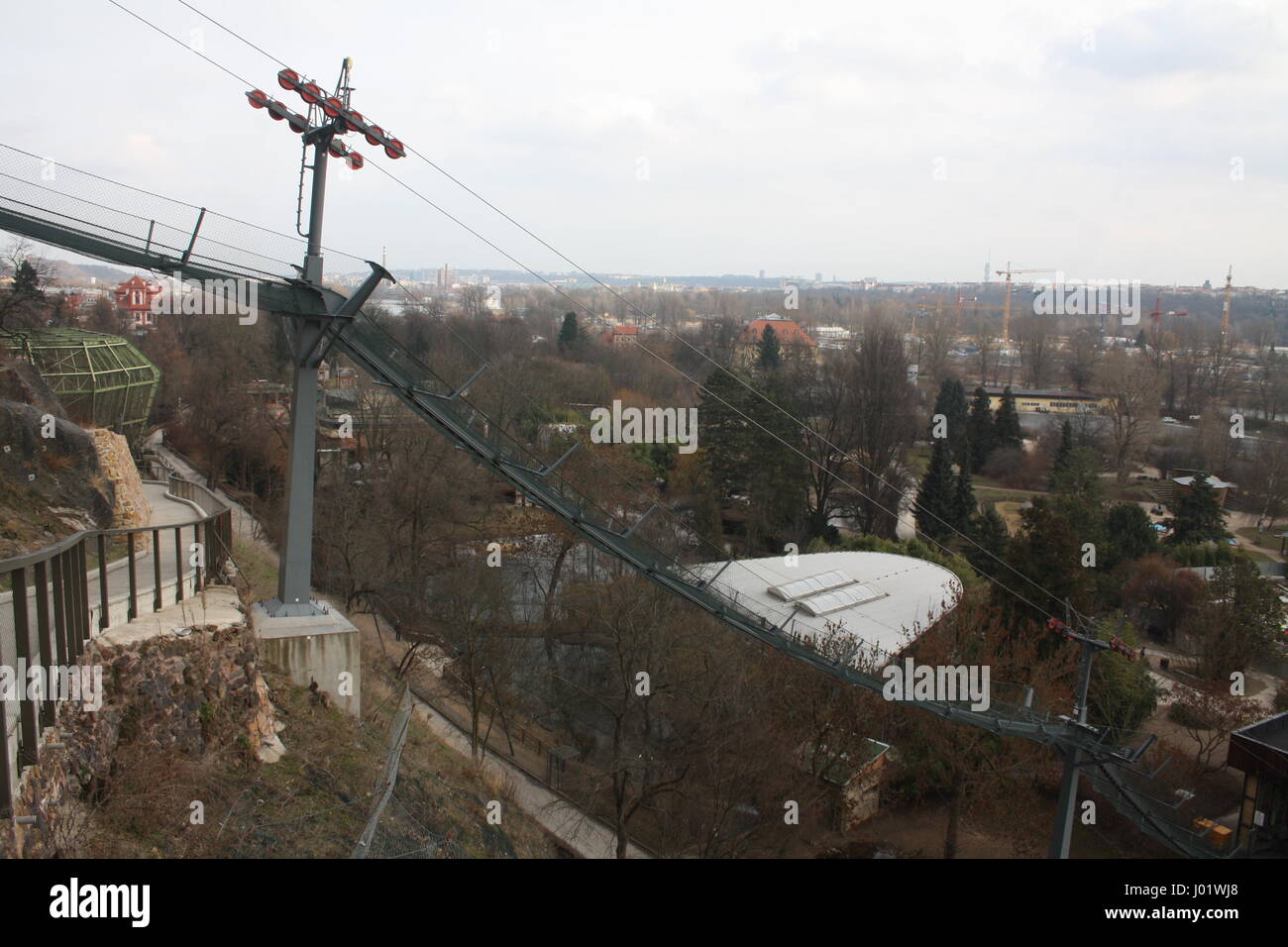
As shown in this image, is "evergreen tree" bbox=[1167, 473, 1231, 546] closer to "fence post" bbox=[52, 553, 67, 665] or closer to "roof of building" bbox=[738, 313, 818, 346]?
"roof of building" bbox=[738, 313, 818, 346]

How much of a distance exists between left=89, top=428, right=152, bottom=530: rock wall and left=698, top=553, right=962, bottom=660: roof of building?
38.5 ft

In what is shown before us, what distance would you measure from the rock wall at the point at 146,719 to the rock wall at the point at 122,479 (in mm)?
5080

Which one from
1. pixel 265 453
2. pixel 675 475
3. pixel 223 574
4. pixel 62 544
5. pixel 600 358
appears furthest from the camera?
pixel 600 358

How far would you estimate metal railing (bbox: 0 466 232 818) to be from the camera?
19.5 ft

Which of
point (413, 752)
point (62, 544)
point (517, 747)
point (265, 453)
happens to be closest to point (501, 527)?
point (265, 453)

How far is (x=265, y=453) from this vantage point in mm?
31047

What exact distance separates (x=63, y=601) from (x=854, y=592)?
2048cm

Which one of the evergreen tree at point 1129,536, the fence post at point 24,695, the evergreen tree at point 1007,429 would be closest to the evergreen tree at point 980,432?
the evergreen tree at point 1007,429

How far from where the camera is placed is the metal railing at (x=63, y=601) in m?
5.93

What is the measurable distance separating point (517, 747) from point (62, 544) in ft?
48.5

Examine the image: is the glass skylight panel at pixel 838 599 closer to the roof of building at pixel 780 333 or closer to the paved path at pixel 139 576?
the paved path at pixel 139 576

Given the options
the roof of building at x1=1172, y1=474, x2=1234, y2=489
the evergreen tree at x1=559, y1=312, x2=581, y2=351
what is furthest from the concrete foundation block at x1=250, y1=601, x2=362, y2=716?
the evergreen tree at x1=559, y1=312, x2=581, y2=351

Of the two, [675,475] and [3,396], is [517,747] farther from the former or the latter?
[675,475]

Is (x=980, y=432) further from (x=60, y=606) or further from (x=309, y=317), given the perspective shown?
(x=60, y=606)
